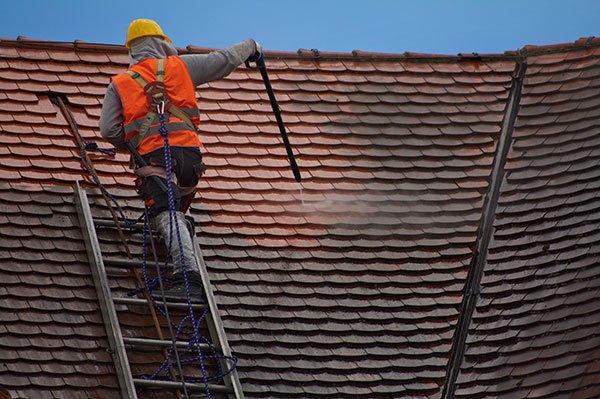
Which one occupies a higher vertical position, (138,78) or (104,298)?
(138,78)

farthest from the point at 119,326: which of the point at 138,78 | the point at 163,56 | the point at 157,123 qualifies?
the point at 163,56

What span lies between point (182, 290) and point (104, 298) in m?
0.47

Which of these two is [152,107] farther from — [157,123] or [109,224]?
[109,224]

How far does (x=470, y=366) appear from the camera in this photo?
7742 millimetres

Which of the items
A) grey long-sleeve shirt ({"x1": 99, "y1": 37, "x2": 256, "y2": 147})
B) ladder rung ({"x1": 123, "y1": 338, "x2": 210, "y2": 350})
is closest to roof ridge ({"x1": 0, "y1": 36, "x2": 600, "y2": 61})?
grey long-sleeve shirt ({"x1": 99, "y1": 37, "x2": 256, "y2": 147})

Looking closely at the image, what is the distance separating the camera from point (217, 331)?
739 cm

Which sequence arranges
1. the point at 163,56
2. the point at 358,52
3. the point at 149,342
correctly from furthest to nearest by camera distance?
the point at 358,52 < the point at 163,56 < the point at 149,342

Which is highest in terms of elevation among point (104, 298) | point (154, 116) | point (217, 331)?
point (154, 116)

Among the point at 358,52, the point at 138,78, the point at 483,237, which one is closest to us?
the point at 138,78

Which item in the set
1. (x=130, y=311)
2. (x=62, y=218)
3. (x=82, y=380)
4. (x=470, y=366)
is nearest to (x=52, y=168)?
(x=62, y=218)

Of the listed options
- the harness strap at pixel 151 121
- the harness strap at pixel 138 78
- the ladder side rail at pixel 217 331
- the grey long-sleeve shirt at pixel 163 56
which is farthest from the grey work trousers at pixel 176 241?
the harness strap at pixel 138 78

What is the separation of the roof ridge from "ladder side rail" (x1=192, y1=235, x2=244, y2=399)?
7.38 feet

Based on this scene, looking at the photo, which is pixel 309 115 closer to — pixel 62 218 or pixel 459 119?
pixel 459 119

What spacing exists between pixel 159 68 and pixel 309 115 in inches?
73.1
